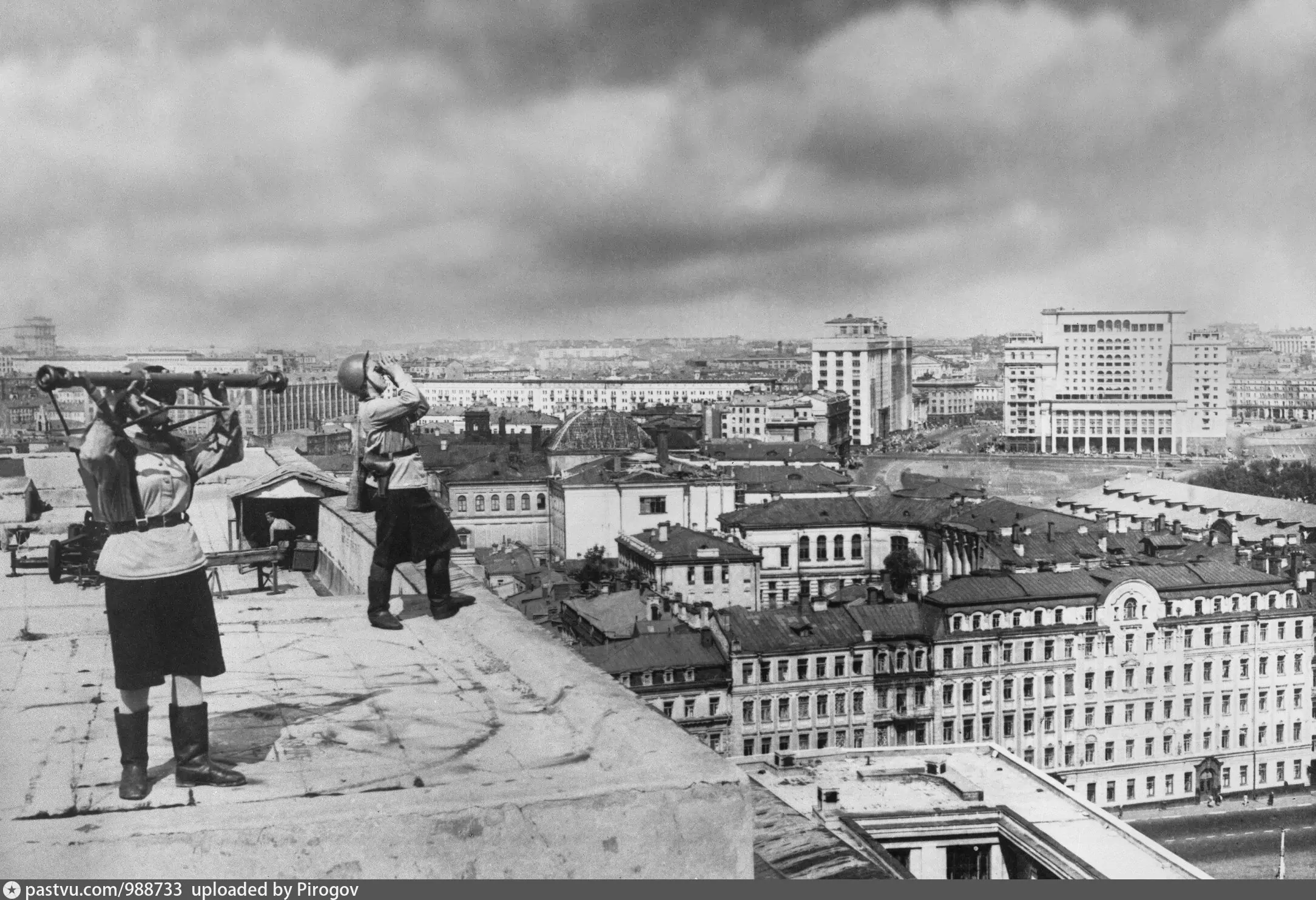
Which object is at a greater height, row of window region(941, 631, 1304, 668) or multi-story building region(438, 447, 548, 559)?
multi-story building region(438, 447, 548, 559)

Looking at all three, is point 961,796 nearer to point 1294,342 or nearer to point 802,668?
point 802,668

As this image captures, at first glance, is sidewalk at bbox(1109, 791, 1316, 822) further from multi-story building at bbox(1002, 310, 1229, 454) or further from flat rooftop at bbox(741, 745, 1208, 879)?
multi-story building at bbox(1002, 310, 1229, 454)

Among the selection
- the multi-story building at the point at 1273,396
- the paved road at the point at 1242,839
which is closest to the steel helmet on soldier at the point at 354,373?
the paved road at the point at 1242,839

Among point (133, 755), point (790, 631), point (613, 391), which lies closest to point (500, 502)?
point (790, 631)

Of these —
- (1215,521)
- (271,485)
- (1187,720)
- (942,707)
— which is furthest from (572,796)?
(1215,521)

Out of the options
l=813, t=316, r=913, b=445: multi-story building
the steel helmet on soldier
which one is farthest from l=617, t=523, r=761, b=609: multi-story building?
l=813, t=316, r=913, b=445: multi-story building

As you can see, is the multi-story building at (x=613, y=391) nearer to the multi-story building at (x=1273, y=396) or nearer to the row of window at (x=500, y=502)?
the multi-story building at (x=1273, y=396)

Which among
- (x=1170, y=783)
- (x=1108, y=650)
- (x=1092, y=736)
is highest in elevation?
(x=1108, y=650)
